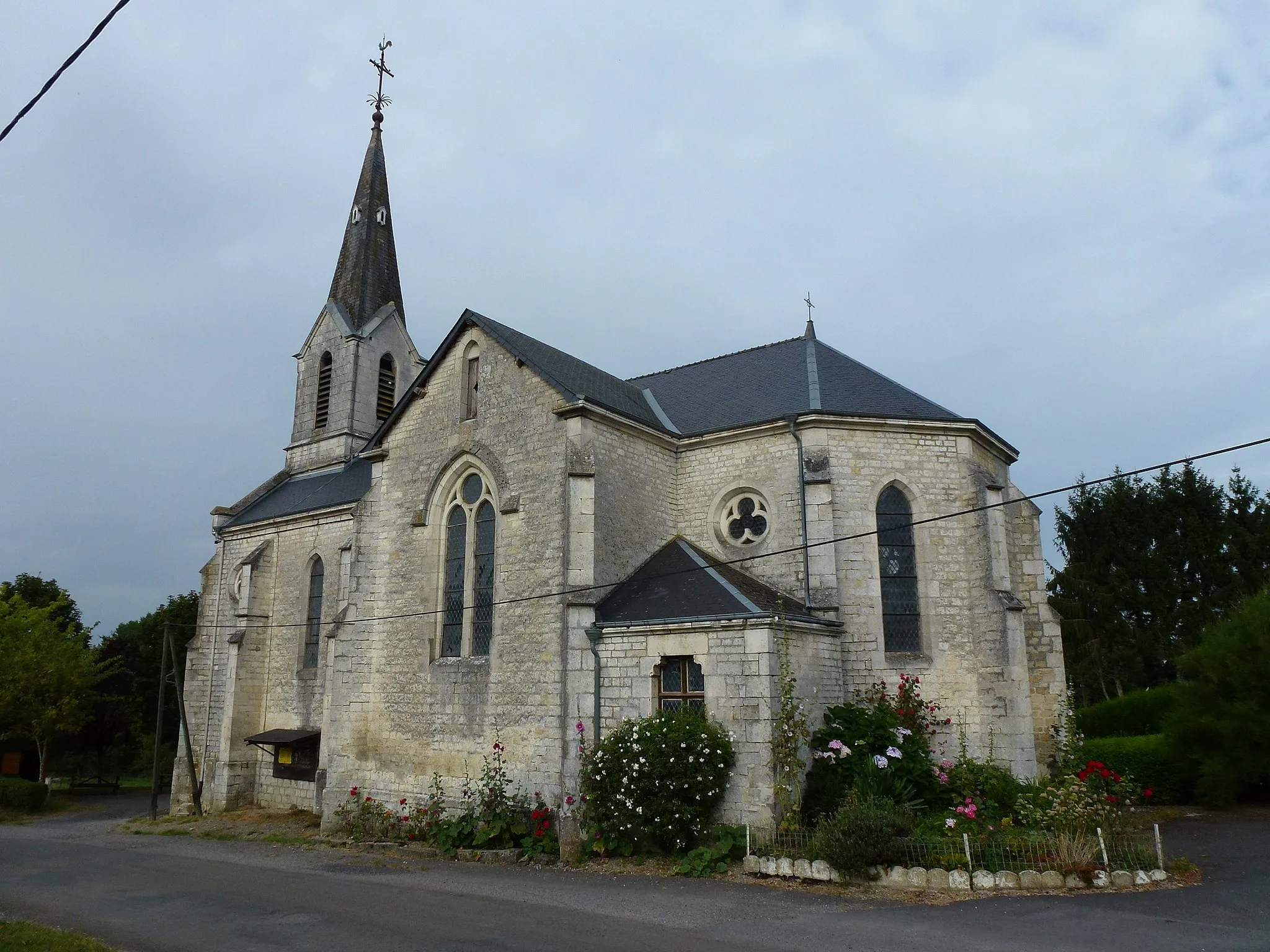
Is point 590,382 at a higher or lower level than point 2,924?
higher

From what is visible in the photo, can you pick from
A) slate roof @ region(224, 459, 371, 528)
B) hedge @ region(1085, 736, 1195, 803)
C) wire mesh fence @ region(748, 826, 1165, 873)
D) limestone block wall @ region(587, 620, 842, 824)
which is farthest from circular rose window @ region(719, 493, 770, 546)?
slate roof @ region(224, 459, 371, 528)

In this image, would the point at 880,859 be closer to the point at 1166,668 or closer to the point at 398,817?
the point at 398,817

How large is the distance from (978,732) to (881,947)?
773cm

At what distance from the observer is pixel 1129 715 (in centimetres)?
2478

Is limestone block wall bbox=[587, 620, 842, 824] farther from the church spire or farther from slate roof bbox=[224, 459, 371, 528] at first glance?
the church spire

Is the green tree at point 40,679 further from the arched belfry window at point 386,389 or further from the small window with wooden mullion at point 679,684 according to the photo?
the small window with wooden mullion at point 679,684

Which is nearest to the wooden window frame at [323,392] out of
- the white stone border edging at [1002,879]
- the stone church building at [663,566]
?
the stone church building at [663,566]

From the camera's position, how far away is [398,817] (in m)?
16.4

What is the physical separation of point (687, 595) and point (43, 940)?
31.0 ft

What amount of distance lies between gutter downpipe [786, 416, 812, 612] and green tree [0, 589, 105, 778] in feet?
80.3

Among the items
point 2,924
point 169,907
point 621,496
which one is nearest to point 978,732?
point 621,496

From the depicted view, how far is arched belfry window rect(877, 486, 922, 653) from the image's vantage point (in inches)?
622

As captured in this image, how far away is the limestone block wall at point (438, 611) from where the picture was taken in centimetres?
1520

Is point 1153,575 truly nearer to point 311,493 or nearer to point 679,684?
point 679,684
